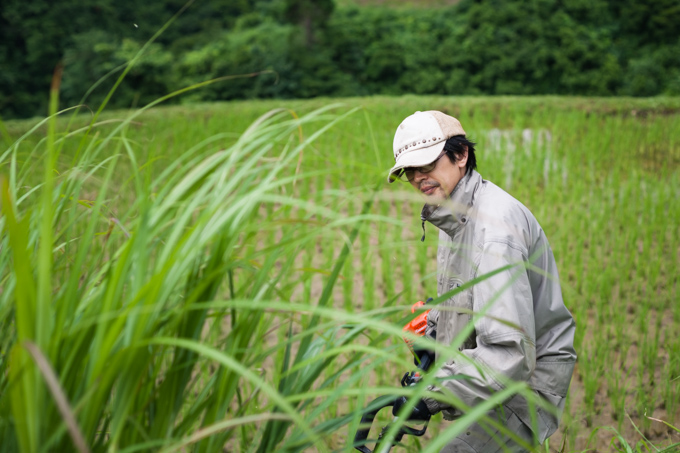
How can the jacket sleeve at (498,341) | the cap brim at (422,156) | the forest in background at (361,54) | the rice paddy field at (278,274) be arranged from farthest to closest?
1. the forest in background at (361,54)
2. the cap brim at (422,156)
3. the jacket sleeve at (498,341)
4. the rice paddy field at (278,274)

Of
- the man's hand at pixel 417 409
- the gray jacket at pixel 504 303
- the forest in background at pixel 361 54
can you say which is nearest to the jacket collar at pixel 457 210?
the gray jacket at pixel 504 303

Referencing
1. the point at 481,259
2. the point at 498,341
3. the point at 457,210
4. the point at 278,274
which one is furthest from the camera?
the point at 457,210

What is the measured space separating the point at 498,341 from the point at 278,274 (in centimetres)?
48

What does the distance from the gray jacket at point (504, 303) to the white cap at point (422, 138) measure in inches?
4.6

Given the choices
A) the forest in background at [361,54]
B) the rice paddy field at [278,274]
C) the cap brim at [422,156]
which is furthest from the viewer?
the forest in background at [361,54]

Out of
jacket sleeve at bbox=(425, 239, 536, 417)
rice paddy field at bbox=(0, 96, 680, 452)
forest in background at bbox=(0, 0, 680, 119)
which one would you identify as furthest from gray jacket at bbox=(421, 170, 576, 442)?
forest in background at bbox=(0, 0, 680, 119)

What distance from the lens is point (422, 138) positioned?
3.87ft

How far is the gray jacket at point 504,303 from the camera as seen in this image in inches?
39.5

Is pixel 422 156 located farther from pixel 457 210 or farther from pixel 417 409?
pixel 417 409

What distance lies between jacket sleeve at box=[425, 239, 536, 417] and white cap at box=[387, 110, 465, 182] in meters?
0.25

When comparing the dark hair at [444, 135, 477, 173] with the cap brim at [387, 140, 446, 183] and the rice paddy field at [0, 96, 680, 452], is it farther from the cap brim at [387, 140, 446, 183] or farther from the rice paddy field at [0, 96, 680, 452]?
the rice paddy field at [0, 96, 680, 452]

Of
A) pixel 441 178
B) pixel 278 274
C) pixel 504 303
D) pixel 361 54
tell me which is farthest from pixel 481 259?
pixel 361 54

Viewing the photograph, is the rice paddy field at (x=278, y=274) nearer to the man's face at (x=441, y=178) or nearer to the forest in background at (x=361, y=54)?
the man's face at (x=441, y=178)

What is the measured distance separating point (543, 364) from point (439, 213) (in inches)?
16.5
